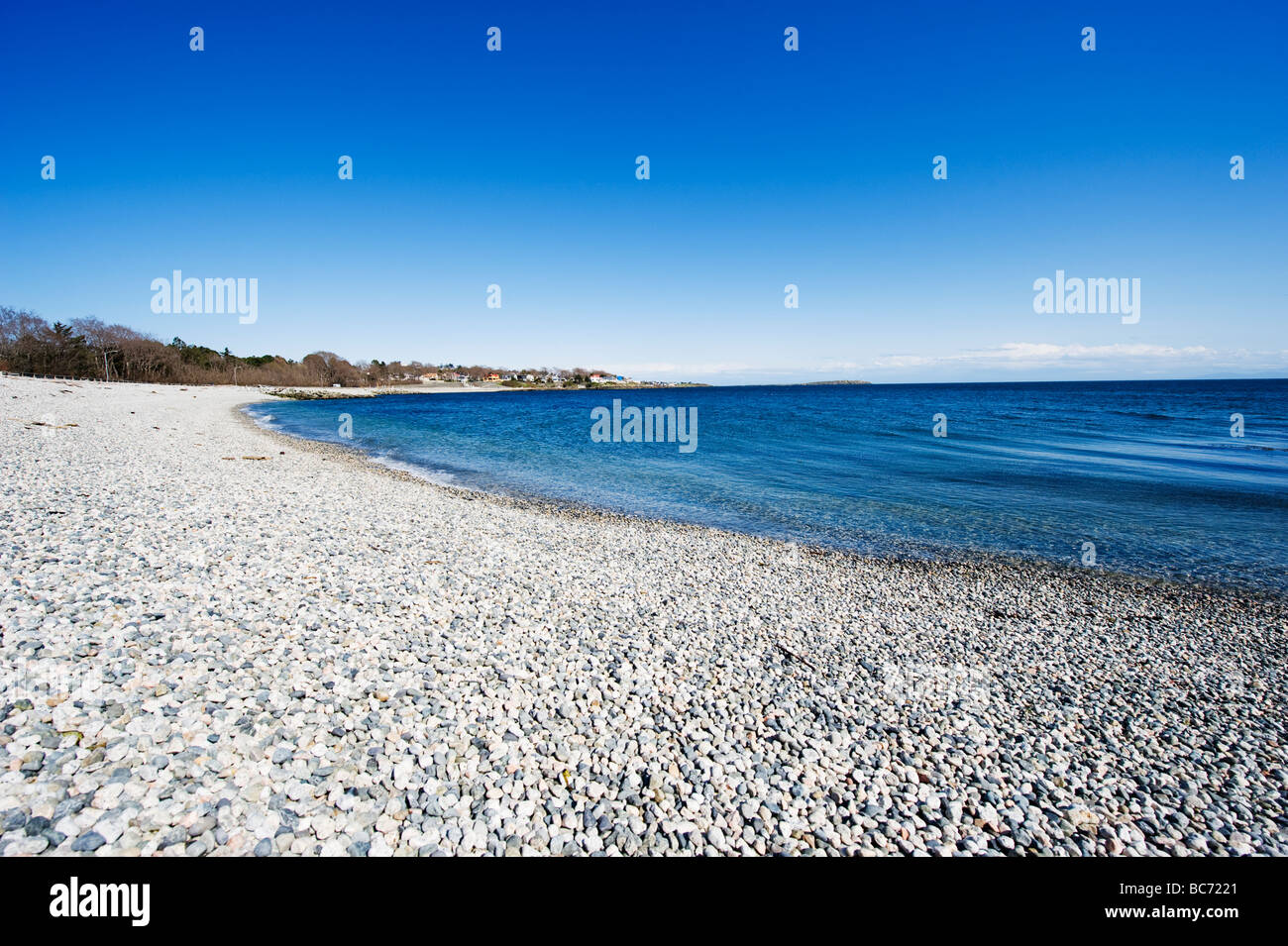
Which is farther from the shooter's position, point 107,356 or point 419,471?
point 107,356

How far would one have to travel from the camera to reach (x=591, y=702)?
6617 mm

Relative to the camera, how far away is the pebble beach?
4688 millimetres

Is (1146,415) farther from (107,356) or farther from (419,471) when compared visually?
(107,356)

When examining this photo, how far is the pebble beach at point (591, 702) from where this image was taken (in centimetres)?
469

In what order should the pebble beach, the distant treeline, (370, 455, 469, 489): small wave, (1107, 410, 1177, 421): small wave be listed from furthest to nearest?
the distant treeline < (1107, 410, 1177, 421): small wave < (370, 455, 469, 489): small wave < the pebble beach

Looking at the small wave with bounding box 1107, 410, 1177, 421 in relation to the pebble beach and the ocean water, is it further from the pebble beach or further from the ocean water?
the pebble beach
